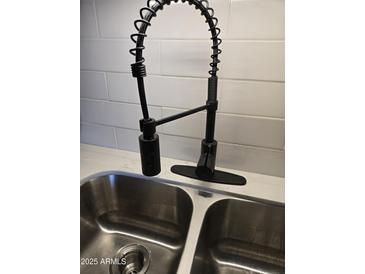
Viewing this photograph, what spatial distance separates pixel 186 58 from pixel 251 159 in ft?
1.25

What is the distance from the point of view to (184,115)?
1.67ft

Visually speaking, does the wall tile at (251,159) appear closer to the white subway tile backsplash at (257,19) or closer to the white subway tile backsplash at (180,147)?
the white subway tile backsplash at (180,147)

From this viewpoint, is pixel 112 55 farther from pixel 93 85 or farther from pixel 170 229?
pixel 170 229

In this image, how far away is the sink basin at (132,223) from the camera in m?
0.65

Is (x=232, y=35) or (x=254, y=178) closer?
(x=232, y=35)

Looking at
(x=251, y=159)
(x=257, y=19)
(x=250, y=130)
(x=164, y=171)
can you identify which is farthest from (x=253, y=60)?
(x=164, y=171)

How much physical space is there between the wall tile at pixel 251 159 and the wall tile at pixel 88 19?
579 mm

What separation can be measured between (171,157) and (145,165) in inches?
14.6

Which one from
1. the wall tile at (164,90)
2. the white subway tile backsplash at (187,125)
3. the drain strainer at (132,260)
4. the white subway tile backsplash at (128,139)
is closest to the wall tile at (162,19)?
the wall tile at (164,90)

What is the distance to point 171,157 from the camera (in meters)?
0.82

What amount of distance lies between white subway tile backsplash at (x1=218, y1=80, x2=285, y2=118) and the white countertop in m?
0.21
